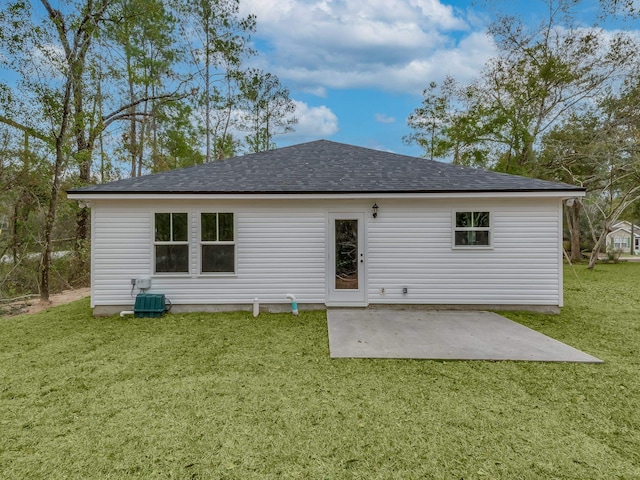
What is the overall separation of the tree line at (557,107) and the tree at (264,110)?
10.2 meters

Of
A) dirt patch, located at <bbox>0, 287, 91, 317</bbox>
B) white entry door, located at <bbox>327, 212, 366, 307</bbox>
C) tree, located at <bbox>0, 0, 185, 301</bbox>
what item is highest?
tree, located at <bbox>0, 0, 185, 301</bbox>

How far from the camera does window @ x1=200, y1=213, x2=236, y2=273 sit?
636 cm

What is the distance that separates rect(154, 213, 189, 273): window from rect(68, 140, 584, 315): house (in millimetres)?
21

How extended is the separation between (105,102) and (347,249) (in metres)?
11.7

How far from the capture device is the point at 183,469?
7.07ft

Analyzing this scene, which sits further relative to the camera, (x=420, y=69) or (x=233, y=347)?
(x=420, y=69)

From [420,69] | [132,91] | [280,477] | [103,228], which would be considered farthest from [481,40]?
[280,477]

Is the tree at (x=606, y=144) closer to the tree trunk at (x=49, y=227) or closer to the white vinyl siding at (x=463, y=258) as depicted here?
the white vinyl siding at (x=463, y=258)

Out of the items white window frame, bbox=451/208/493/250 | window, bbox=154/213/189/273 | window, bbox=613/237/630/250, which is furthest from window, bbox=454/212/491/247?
window, bbox=613/237/630/250

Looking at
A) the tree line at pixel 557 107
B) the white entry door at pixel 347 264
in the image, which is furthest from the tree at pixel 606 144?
the white entry door at pixel 347 264

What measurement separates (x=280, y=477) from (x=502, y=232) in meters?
6.14

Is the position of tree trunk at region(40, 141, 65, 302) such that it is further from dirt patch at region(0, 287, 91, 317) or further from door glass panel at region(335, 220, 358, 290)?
door glass panel at region(335, 220, 358, 290)

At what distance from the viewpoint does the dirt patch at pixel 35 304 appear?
293 inches

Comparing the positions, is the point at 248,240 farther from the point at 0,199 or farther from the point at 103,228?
the point at 0,199
